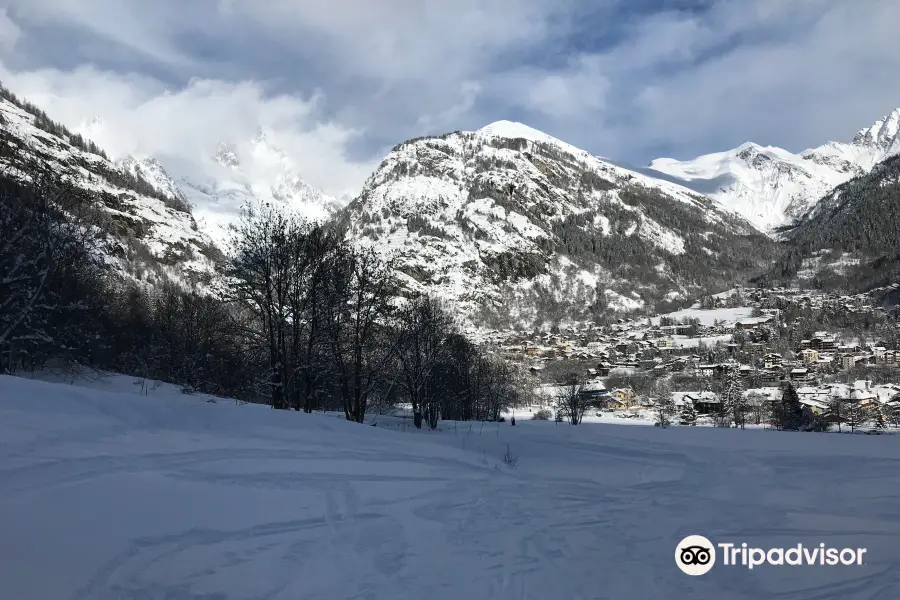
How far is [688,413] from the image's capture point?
252 feet

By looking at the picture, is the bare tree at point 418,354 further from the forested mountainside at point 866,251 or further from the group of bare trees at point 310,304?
the forested mountainside at point 866,251

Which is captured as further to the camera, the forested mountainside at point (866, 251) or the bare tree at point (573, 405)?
the forested mountainside at point (866, 251)

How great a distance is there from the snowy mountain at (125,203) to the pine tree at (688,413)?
110 metres

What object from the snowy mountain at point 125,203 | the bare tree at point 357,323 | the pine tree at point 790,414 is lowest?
the pine tree at point 790,414

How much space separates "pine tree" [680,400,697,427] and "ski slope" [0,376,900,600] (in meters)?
66.3

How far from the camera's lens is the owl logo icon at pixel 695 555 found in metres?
6.09

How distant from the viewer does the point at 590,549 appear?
21.2ft

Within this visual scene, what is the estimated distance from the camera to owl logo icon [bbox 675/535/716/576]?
609 cm

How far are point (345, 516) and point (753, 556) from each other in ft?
17.5

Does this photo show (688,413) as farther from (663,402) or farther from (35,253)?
(35,253)

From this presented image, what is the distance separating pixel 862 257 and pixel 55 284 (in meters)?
234

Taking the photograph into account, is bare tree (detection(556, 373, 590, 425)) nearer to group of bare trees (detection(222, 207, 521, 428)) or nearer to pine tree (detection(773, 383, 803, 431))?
group of bare trees (detection(222, 207, 521, 428))

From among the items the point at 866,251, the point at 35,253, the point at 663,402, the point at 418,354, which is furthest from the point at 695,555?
the point at 866,251

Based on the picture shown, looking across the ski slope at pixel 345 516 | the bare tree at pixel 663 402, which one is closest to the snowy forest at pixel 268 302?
the ski slope at pixel 345 516
